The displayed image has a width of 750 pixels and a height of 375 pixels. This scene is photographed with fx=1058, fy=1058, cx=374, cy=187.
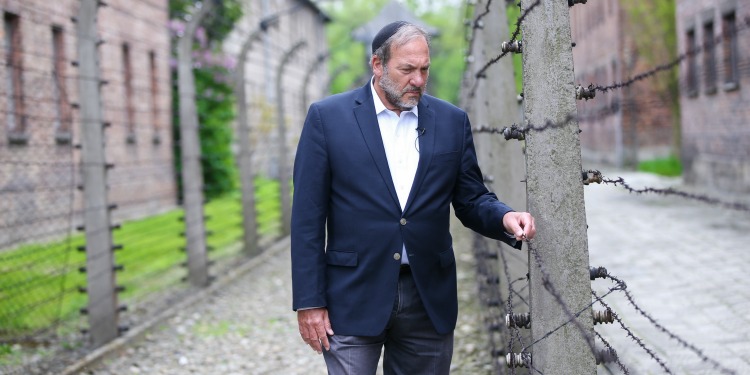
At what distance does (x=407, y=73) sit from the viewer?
Result: 3.67m

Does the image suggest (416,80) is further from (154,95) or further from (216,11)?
(154,95)

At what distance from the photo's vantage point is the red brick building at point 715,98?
1884cm

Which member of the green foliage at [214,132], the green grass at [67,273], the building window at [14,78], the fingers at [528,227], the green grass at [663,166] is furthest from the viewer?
the green grass at [663,166]

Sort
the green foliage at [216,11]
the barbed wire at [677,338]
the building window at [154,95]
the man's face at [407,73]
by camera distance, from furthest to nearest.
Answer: the building window at [154,95] → the green foliage at [216,11] → the man's face at [407,73] → the barbed wire at [677,338]

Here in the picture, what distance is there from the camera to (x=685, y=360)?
6.22m

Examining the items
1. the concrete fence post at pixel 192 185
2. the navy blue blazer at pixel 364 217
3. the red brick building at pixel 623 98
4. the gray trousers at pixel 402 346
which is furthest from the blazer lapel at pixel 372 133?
the red brick building at pixel 623 98

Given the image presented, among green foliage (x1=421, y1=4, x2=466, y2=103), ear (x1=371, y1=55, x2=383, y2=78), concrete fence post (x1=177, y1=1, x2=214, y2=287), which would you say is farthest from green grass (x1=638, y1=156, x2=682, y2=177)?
green foliage (x1=421, y1=4, x2=466, y2=103)

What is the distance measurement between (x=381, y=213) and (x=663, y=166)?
28.3 metres

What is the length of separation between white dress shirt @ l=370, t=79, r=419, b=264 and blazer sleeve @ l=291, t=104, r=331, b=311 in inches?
9.0

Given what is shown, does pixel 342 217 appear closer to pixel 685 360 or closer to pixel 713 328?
pixel 685 360

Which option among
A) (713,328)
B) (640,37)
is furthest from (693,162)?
(713,328)

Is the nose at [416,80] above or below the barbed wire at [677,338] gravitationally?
above

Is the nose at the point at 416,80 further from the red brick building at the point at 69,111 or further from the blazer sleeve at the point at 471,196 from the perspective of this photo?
the red brick building at the point at 69,111

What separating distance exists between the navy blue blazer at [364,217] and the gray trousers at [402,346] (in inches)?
2.2
